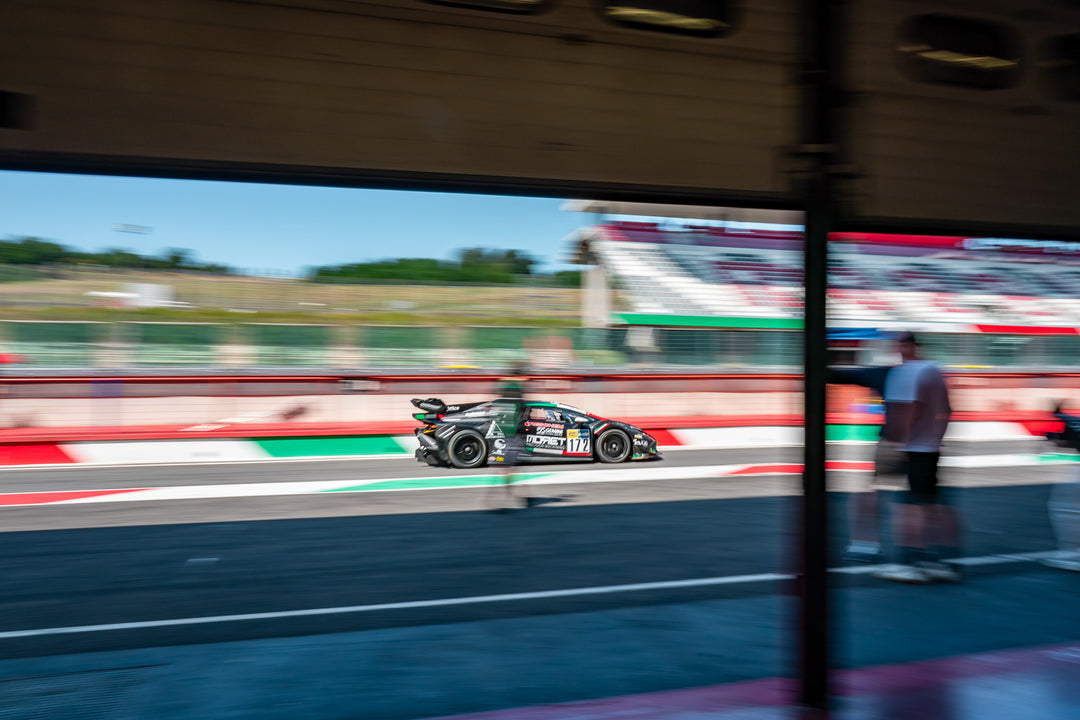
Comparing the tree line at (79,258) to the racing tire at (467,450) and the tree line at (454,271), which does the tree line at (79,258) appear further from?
the racing tire at (467,450)

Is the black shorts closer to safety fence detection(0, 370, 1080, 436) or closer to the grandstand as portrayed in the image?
safety fence detection(0, 370, 1080, 436)

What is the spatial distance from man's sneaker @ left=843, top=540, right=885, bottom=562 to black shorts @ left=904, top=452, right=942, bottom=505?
77 centimetres

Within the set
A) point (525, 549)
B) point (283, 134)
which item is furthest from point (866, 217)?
point (525, 549)

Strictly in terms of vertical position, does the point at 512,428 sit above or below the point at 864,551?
above

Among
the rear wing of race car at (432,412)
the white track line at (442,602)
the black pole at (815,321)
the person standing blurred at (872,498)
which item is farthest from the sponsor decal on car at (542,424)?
the black pole at (815,321)

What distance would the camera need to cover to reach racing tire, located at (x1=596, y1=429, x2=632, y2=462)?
12.9m

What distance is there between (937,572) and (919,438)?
1049mm

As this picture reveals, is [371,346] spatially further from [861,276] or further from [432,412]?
[861,276]

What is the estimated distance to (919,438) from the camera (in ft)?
18.7

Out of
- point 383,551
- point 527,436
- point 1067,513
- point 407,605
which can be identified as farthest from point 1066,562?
point 527,436

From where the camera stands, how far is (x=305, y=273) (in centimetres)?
2181

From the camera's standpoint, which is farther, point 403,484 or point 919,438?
point 403,484

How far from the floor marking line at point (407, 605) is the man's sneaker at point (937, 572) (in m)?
0.94

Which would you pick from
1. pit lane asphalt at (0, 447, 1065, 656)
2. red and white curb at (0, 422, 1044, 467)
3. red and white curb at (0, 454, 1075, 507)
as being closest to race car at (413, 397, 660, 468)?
red and white curb at (0, 454, 1075, 507)
